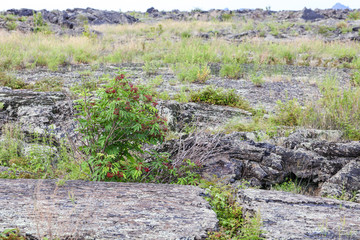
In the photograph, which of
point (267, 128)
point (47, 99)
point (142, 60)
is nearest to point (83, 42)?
point (142, 60)

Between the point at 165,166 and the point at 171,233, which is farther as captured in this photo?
the point at 165,166

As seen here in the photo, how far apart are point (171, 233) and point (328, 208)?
179cm

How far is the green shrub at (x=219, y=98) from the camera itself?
7.25 m

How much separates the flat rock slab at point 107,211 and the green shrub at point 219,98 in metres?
3.74

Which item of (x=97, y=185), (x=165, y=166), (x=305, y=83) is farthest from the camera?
(x=305, y=83)

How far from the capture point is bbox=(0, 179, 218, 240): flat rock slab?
2.69 metres

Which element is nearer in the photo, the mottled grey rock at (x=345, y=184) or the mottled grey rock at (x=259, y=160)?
the mottled grey rock at (x=345, y=184)

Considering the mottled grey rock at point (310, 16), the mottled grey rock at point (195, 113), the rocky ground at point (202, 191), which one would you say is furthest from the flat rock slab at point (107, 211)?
the mottled grey rock at point (310, 16)

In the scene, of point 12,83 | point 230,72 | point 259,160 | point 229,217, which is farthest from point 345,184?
point 12,83

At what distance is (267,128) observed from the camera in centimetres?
565

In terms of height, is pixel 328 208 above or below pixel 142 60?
below

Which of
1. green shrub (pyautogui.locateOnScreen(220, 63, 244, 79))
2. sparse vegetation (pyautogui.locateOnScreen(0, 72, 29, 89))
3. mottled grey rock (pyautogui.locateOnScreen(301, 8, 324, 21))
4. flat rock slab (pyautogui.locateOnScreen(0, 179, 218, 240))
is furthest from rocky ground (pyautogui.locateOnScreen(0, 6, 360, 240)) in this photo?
mottled grey rock (pyautogui.locateOnScreen(301, 8, 324, 21))

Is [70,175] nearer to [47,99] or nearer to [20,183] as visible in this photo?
[20,183]

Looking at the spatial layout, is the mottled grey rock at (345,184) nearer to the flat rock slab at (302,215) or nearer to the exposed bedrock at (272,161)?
the exposed bedrock at (272,161)
